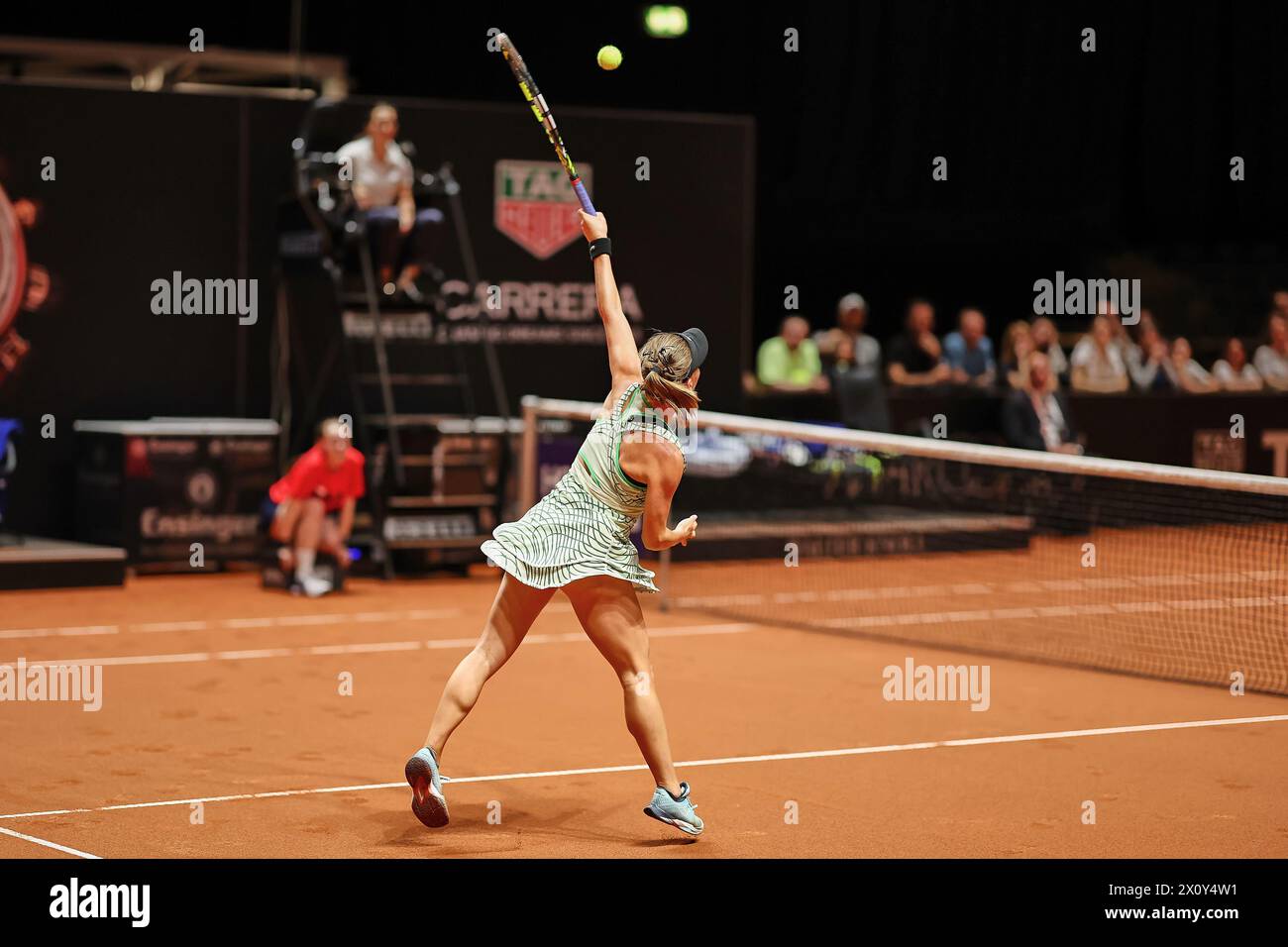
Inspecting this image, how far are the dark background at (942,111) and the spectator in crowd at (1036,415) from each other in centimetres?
450

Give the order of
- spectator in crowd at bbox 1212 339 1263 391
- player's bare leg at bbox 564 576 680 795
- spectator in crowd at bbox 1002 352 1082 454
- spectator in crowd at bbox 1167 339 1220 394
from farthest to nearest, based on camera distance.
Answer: spectator in crowd at bbox 1212 339 1263 391, spectator in crowd at bbox 1167 339 1220 394, spectator in crowd at bbox 1002 352 1082 454, player's bare leg at bbox 564 576 680 795

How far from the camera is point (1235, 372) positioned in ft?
68.7

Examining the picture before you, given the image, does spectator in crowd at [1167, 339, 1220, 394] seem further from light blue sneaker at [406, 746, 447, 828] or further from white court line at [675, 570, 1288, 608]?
light blue sneaker at [406, 746, 447, 828]

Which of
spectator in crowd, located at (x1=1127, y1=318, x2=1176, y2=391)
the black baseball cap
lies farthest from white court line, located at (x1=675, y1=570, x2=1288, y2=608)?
the black baseball cap

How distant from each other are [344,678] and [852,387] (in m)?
8.02

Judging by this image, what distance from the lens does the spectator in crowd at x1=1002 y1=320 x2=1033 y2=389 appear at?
1848 centimetres

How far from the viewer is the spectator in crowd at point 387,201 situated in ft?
48.6

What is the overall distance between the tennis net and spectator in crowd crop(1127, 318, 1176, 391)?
1.73 meters

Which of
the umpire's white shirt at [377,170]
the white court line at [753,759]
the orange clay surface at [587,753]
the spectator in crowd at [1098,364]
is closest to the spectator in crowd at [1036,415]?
the spectator in crowd at [1098,364]

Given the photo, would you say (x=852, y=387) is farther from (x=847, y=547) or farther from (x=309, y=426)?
(x=309, y=426)

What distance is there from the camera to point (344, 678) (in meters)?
10.5

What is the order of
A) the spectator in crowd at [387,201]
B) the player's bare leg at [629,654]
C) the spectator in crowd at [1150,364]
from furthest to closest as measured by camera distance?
1. the spectator in crowd at [1150,364]
2. the spectator in crowd at [387,201]
3. the player's bare leg at [629,654]

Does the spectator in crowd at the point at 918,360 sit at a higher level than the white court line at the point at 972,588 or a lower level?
higher

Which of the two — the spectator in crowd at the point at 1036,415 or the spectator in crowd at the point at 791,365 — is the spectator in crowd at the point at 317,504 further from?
the spectator in crowd at the point at 1036,415
